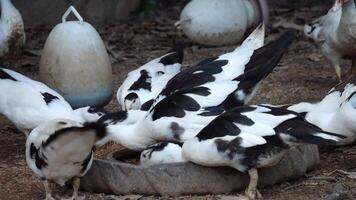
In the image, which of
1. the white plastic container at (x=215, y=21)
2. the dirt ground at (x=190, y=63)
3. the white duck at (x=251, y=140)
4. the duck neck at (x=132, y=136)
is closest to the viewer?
the white duck at (x=251, y=140)

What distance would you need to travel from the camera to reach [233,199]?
423cm

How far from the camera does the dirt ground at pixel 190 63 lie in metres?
4.53

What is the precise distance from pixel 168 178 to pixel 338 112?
4.12ft

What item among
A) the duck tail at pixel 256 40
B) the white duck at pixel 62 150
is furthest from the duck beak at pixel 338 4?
the white duck at pixel 62 150

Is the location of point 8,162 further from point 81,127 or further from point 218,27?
point 218,27

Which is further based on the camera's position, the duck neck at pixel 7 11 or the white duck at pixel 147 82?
the duck neck at pixel 7 11

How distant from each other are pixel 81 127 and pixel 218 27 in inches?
190

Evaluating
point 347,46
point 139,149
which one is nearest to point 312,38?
point 347,46

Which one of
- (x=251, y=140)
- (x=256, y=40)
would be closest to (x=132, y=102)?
(x=256, y=40)

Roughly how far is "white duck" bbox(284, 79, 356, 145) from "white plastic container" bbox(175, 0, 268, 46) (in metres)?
3.29

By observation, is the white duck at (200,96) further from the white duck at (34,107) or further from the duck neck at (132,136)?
the white duck at (34,107)

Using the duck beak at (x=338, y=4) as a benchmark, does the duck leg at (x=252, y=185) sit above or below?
below

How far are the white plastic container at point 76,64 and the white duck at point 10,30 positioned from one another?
1619 mm

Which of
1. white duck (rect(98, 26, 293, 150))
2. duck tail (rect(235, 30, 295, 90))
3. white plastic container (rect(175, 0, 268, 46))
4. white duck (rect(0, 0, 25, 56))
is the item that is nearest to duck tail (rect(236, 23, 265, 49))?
white duck (rect(98, 26, 293, 150))
